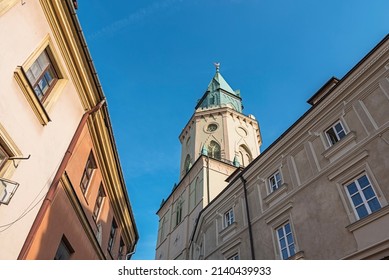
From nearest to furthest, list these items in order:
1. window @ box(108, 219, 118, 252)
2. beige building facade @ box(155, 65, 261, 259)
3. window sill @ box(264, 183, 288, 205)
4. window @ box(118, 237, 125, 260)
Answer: window sill @ box(264, 183, 288, 205)
window @ box(108, 219, 118, 252)
window @ box(118, 237, 125, 260)
beige building facade @ box(155, 65, 261, 259)

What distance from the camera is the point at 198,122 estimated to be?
39125 mm

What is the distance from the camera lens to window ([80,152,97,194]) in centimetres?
1118

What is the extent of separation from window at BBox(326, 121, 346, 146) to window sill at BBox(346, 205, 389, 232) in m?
3.71

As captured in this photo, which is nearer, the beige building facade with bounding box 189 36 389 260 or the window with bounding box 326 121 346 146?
the beige building facade with bounding box 189 36 389 260

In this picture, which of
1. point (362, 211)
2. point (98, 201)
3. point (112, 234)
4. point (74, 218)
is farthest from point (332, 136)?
point (112, 234)

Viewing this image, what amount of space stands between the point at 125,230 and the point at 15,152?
1108 cm

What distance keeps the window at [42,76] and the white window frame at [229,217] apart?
12.3 meters

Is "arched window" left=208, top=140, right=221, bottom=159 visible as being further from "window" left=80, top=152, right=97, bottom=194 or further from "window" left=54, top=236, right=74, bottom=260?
"window" left=54, top=236, right=74, bottom=260

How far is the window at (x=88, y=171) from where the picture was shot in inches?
440

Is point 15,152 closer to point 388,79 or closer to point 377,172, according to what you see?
point 377,172

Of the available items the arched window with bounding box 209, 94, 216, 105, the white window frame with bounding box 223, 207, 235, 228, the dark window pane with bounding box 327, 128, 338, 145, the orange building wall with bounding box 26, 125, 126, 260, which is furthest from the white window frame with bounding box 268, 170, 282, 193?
the arched window with bounding box 209, 94, 216, 105

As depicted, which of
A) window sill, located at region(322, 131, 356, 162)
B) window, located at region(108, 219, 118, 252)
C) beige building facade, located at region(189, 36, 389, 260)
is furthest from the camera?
window, located at region(108, 219, 118, 252)

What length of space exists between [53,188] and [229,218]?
1174 centimetres
